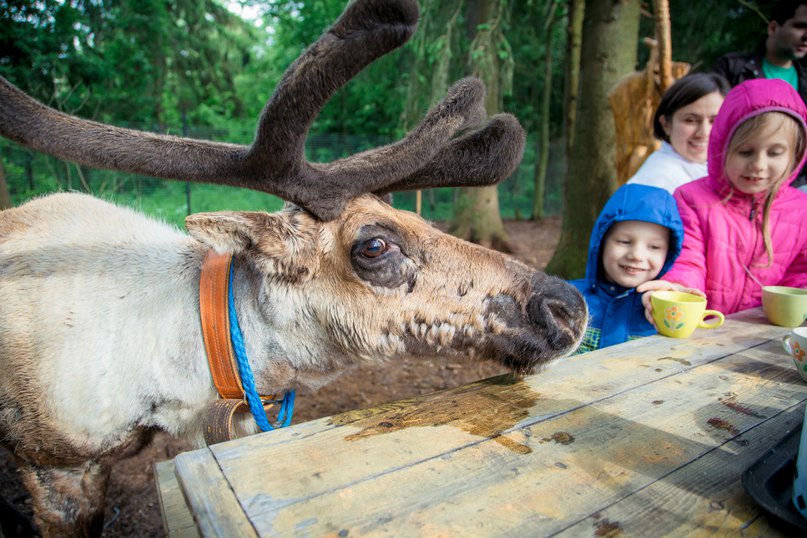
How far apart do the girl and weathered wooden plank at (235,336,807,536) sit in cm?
119

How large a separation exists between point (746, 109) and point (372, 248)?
94.7 inches

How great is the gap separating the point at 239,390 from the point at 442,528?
1.22 metres

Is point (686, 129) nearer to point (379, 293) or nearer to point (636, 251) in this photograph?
point (636, 251)

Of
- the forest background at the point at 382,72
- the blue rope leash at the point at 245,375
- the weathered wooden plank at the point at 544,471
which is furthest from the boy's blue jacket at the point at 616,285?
the forest background at the point at 382,72

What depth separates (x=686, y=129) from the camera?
145 inches

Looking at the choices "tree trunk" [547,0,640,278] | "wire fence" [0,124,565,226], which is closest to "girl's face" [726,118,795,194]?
"tree trunk" [547,0,640,278]

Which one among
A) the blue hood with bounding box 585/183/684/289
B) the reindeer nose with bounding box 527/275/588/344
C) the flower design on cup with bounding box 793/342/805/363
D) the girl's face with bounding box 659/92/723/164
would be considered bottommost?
the flower design on cup with bounding box 793/342/805/363

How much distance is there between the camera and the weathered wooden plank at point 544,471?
Result: 1079mm

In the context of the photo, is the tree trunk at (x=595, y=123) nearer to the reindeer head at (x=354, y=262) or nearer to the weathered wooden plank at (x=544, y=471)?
the reindeer head at (x=354, y=262)

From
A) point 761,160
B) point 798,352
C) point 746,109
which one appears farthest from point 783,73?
point 798,352

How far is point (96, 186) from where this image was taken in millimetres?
11852

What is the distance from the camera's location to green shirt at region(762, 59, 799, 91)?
4.11 metres

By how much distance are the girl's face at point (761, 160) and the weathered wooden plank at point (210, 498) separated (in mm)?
3122

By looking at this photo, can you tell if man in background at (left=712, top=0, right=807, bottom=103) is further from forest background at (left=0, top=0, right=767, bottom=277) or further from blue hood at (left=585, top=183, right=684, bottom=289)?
blue hood at (left=585, top=183, right=684, bottom=289)
